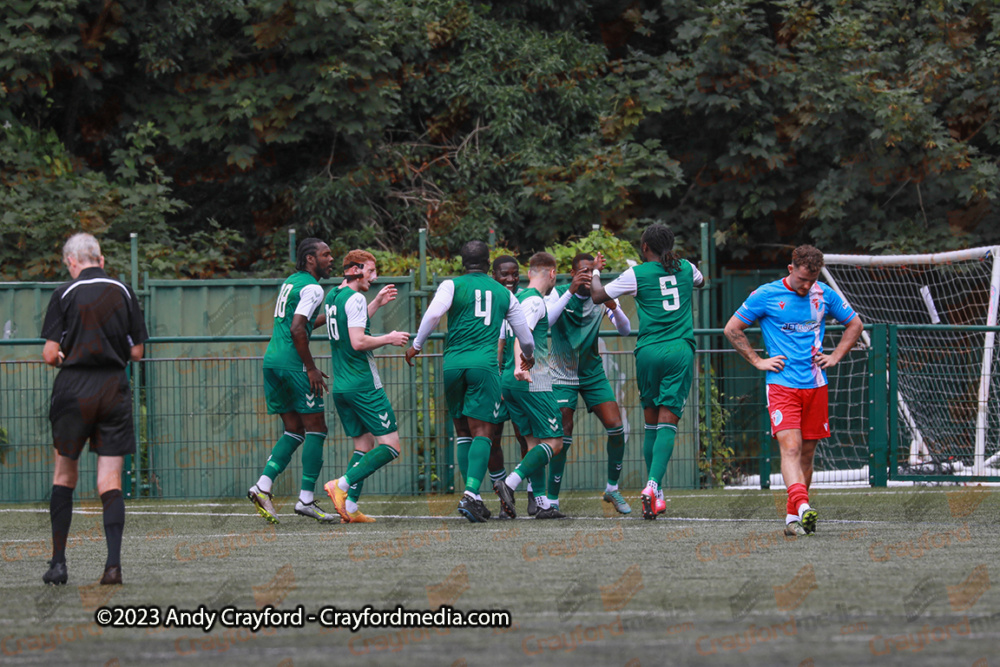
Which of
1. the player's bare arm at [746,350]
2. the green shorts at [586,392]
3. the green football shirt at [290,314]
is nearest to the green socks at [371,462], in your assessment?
the green football shirt at [290,314]

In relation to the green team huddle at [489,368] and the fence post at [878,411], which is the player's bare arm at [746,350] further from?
the fence post at [878,411]

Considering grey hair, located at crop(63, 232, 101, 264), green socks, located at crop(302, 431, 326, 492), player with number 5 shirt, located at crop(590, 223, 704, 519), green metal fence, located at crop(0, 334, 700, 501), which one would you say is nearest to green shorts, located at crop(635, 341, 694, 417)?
player with number 5 shirt, located at crop(590, 223, 704, 519)

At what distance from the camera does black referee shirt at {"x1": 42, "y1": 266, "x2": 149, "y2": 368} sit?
6598 millimetres

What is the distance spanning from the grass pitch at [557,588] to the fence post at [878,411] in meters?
2.79

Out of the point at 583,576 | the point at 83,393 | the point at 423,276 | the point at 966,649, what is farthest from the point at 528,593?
the point at 423,276

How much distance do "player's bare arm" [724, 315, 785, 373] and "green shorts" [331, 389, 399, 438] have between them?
2.71 m

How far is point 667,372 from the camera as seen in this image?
971 centimetres

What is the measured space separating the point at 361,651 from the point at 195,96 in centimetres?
1452

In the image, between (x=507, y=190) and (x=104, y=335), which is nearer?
(x=104, y=335)

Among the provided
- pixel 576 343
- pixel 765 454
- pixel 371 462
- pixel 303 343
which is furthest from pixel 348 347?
pixel 765 454

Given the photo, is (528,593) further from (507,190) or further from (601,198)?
(507,190)

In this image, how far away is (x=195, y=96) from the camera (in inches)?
704

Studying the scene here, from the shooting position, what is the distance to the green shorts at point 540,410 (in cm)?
998

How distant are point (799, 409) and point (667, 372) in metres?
1.51
